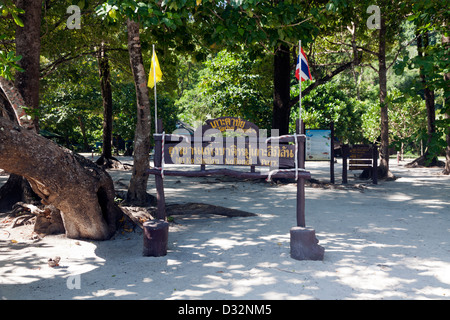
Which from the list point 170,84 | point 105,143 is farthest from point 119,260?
point 105,143

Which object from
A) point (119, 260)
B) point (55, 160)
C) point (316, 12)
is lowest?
point (119, 260)

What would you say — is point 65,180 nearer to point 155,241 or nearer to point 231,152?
point 155,241

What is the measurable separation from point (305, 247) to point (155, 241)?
7.62 feet

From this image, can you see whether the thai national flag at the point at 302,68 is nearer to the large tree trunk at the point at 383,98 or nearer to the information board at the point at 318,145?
the large tree trunk at the point at 383,98

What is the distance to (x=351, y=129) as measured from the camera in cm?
3388

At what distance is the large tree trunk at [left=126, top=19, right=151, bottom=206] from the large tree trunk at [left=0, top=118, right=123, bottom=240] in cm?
196

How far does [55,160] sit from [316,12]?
571 centimetres

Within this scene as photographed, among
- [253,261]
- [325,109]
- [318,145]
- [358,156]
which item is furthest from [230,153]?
[325,109]

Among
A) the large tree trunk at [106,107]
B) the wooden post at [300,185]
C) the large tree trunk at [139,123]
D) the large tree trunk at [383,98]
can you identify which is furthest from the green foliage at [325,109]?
the wooden post at [300,185]

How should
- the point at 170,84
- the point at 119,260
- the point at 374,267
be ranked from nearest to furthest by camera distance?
the point at 374,267
the point at 119,260
the point at 170,84

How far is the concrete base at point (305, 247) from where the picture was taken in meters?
6.53

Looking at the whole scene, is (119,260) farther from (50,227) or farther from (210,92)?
(210,92)

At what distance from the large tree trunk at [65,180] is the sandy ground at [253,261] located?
0.35 meters

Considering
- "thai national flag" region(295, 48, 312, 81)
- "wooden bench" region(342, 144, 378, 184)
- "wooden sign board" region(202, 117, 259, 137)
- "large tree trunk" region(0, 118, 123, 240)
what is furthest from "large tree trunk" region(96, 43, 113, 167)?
"thai national flag" region(295, 48, 312, 81)
